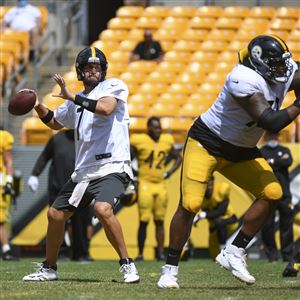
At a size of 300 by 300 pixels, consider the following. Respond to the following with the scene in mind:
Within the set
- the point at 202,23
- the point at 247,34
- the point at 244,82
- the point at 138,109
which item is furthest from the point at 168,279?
the point at 202,23

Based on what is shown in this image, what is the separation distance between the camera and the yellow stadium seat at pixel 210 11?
1730cm

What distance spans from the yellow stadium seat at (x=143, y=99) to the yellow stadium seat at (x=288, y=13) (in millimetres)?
2598

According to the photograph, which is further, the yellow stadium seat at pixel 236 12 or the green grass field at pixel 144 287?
the yellow stadium seat at pixel 236 12

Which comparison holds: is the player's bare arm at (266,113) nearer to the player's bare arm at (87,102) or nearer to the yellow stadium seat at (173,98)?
the player's bare arm at (87,102)

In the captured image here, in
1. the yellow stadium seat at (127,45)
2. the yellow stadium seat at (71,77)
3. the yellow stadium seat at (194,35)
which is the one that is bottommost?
the yellow stadium seat at (71,77)

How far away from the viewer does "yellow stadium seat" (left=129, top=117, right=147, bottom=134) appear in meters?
14.1

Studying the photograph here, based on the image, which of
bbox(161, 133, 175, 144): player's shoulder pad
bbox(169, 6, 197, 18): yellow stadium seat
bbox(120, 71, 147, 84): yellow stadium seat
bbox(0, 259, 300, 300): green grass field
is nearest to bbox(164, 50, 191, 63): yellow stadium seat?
bbox(120, 71, 147, 84): yellow stadium seat

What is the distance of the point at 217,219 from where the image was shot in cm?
1247

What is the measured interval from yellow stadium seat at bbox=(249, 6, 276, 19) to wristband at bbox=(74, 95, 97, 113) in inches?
394

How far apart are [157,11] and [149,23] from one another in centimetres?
34

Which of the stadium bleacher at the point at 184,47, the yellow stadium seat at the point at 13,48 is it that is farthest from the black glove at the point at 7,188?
the yellow stadium seat at the point at 13,48

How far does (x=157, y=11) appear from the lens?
58.4ft

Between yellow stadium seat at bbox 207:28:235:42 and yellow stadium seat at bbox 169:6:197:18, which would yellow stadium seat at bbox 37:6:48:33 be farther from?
yellow stadium seat at bbox 207:28:235:42

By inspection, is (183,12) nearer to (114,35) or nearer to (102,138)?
(114,35)
